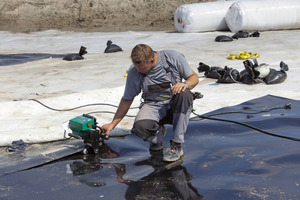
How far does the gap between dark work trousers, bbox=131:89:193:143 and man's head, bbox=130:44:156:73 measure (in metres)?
0.41

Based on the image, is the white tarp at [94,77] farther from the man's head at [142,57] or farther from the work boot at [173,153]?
the man's head at [142,57]

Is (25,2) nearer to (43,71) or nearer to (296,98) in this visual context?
(43,71)

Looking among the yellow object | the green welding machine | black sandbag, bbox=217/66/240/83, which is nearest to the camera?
the green welding machine

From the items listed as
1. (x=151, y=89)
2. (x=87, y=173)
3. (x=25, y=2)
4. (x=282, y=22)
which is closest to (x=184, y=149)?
(x=151, y=89)

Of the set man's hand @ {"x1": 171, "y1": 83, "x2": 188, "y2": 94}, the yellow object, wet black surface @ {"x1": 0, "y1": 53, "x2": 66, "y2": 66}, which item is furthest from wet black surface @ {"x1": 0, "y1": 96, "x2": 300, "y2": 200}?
wet black surface @ {"x1": 0, "y1": 53, "x2": 66, "y2": 66}

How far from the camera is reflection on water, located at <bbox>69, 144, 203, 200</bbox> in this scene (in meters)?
3.61

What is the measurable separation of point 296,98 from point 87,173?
3549mm

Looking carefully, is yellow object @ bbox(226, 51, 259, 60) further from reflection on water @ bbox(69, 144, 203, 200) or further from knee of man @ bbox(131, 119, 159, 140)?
knee of man @ bbox(131, 119, 159, 140)

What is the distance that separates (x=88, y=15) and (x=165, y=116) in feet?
53.0

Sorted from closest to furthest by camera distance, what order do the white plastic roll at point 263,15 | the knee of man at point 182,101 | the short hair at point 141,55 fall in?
the short hair at point 141,55 < the knee of man at point 182,101 < the white plastic roll at point 263,15

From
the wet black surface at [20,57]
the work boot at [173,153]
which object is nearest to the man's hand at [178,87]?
the work boot at [173,153]

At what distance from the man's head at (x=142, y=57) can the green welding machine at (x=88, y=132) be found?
2.69 ft

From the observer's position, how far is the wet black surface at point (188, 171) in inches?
143

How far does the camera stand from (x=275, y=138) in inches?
189
